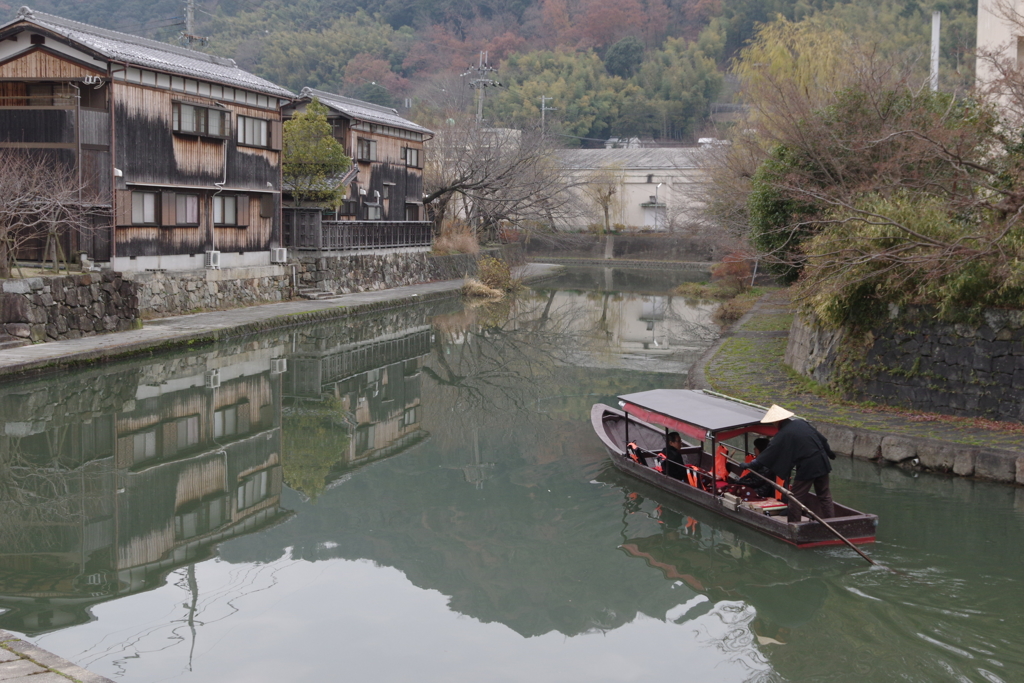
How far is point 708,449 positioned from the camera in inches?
514

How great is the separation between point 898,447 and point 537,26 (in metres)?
92.0

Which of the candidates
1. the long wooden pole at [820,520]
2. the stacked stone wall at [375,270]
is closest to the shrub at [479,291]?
the stacked stone wall at [375,270]

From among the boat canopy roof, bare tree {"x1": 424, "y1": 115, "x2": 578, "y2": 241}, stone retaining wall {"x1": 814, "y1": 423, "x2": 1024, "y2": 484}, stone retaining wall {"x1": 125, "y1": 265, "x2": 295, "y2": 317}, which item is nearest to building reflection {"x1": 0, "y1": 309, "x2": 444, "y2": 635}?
stone retaining wall {"x1": 125, "y1": 265, "x2": 295, "y2": 317}

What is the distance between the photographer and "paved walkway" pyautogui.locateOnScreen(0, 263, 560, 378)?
683 inches

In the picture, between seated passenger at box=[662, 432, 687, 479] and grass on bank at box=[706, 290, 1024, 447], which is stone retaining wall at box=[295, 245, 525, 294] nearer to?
grass on bank at box=[706, 290, 1024, 447]

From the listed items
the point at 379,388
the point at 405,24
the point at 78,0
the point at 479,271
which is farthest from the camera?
the point at 405,24

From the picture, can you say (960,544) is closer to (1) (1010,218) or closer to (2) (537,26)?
(1) (1010,218)

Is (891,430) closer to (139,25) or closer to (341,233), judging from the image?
(341,233)

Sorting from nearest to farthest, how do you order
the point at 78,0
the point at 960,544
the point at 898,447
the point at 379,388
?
the point at 960,544
the point at 898,447
the point at 379,388
the point at 78,0

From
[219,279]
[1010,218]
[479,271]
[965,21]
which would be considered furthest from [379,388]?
[965,21]

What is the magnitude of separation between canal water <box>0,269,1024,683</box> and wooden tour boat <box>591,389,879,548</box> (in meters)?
0.23

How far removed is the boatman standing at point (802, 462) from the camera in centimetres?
955

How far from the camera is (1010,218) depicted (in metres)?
12.8

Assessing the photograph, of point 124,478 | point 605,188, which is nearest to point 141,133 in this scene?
point 124,478
